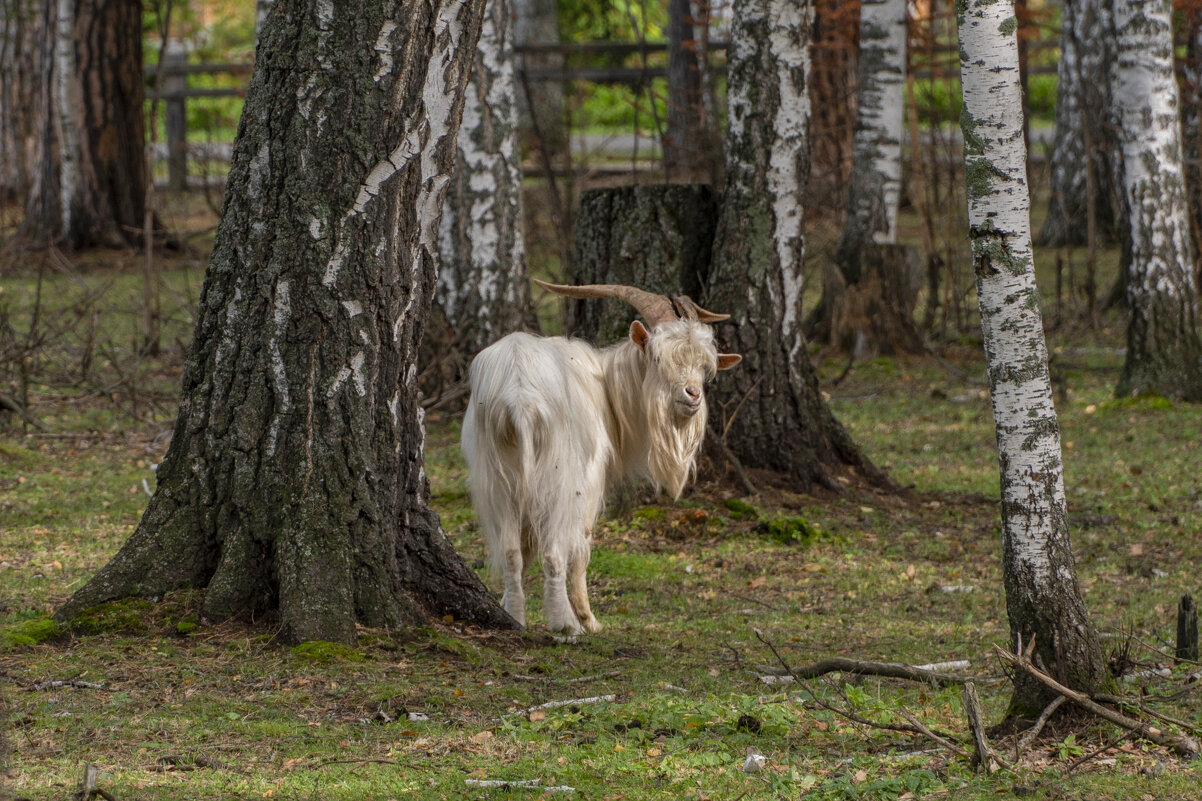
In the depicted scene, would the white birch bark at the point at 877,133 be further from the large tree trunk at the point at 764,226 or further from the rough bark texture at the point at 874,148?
the large tree trunk at the point at 764,226

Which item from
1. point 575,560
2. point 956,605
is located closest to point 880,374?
point 956,605

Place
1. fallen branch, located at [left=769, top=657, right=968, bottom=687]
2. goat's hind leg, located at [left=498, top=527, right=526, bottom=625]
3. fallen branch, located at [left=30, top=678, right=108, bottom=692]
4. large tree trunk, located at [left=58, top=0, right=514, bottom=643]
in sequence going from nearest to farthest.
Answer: fallen branch, located at [left=30, top=678, right=108, bottom=692], fallen branch, located at [left=769, top=657, right=968, bottom=687], large tree trunk, located at [left=58, top=0, right=514, bottom=643], goat's hind leg, located at [left=498, top=527, right=526, bottom=625]

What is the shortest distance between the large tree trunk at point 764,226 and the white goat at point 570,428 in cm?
170

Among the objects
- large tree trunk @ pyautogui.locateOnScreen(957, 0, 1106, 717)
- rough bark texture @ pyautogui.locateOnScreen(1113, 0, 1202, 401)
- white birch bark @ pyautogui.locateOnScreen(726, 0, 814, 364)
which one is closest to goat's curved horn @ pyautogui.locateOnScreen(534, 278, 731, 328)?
white birch bark @ pyautogui.locateOnScreen(726, 0, 814, 364)

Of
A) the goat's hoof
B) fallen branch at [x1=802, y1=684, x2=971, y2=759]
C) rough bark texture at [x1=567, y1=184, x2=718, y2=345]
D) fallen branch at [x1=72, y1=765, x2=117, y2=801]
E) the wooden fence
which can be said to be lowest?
the goat's hoof

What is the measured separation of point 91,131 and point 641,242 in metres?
12.1

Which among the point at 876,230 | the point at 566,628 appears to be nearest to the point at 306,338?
the point at 566,628

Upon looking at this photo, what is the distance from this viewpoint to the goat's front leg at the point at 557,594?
5816mm

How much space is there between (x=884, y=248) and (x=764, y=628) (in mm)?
7772

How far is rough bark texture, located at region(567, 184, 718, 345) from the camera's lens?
829cm

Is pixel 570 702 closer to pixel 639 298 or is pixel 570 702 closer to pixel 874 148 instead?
pixel 639 298

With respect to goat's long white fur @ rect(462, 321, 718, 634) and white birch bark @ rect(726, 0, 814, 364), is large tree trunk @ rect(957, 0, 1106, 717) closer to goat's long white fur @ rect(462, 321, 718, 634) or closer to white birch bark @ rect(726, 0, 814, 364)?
goat's long white fur @ rect(462, 321, 718, 634)

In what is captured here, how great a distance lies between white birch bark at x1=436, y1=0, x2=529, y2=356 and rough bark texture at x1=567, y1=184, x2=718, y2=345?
2.15 m

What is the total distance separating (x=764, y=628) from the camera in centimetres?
601
